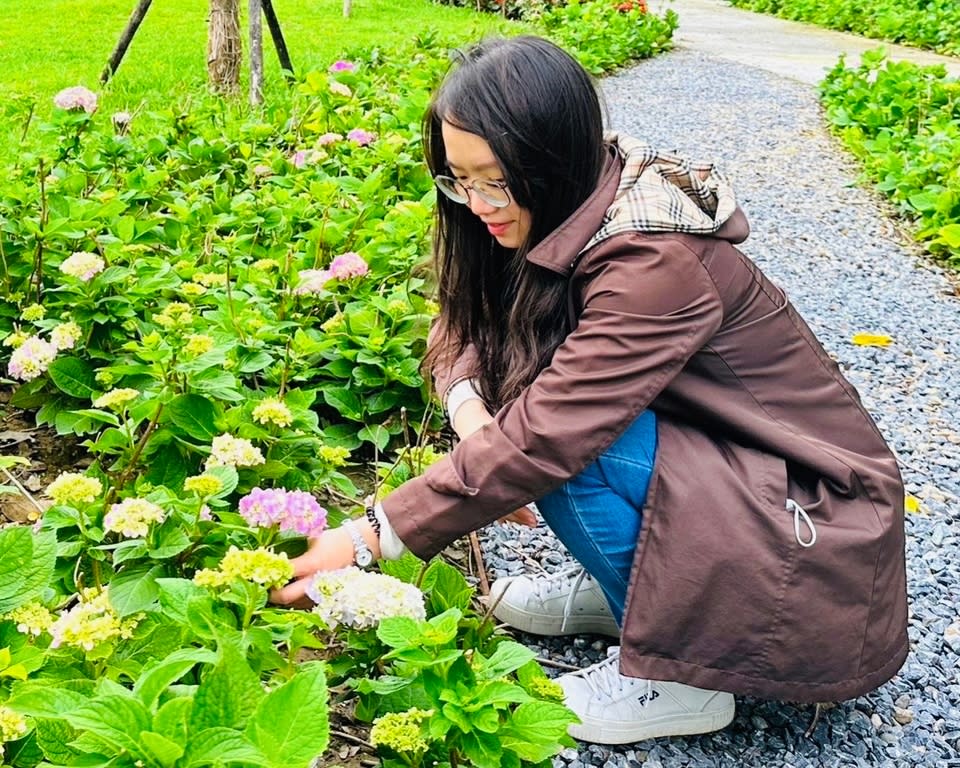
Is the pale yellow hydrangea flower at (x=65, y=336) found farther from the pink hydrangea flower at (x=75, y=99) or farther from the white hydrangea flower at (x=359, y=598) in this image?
the pink hydrangea flower at (x=75, y=99)

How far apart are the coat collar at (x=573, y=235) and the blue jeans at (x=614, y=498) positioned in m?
0.27

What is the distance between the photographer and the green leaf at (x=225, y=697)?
1.11 m

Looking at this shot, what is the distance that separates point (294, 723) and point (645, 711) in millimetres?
891

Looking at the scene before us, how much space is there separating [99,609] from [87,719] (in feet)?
0.89

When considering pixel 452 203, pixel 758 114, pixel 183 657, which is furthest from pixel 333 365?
pixel 758 114

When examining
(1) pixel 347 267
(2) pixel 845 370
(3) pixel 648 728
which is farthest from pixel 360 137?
(3) pixel 648 728

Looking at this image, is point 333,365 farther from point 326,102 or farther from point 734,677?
point 326,102

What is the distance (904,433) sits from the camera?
299 cm

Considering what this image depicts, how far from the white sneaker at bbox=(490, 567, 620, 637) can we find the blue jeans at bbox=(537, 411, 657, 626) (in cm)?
36

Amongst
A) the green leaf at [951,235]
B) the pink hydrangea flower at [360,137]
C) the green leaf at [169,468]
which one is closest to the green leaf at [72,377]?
the green leaf at [169,468]

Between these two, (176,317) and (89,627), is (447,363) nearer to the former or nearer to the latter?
(176,317)

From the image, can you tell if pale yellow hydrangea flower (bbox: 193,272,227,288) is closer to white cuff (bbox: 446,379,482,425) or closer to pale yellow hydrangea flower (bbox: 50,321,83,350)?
pale yellow hydrangea flower (bbox: 50,321,83,350)

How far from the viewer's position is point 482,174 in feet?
5.36

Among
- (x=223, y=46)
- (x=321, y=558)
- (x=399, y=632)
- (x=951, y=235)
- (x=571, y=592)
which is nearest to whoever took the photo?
(x=399, y=632)
